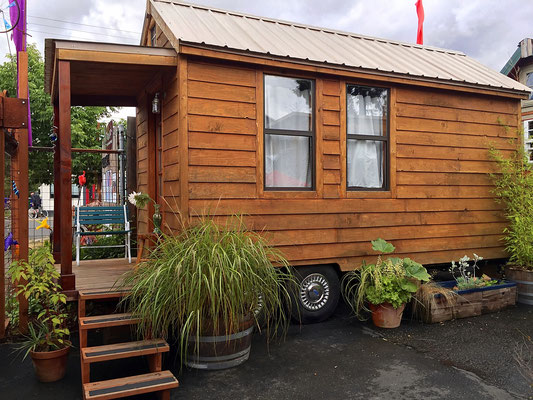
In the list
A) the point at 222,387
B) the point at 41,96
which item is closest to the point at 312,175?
the point at 222,387

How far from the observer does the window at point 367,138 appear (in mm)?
5309

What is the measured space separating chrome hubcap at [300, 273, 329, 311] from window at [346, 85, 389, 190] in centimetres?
115

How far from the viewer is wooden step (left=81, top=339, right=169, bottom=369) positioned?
3.18 m

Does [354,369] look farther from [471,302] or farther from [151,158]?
[151,158]

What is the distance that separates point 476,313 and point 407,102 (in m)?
2.65

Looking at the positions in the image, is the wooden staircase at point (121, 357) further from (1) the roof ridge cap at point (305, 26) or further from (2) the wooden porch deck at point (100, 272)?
(1) the roof ridge cap at point (305, 26)

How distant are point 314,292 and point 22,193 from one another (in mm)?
3170

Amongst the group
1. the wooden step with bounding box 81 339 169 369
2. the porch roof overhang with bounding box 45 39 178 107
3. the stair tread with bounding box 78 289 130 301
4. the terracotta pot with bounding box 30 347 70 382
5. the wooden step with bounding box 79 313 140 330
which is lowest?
the terracotta pot with bounding box 30 347 70 382

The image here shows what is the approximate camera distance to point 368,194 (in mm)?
5297

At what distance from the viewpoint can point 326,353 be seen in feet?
13.5

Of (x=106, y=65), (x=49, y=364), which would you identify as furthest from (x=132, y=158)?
(x=49, y=364)

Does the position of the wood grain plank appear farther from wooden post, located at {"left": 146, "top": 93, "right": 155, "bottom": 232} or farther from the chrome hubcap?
wooden post, located at {"left": 146, "top": 93, "right": 155, "bottom": 232}

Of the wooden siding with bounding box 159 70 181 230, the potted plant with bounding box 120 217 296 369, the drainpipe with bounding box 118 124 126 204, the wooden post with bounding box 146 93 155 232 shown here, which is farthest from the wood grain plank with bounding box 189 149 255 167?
the drainpipe with bounding box 118 124 126 204

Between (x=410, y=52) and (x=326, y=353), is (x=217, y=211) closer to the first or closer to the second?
(x=326, y=353)
